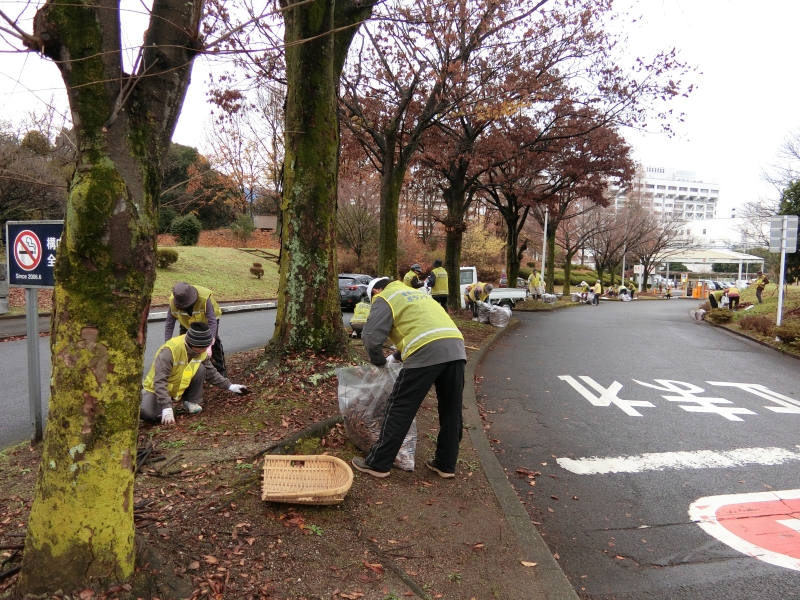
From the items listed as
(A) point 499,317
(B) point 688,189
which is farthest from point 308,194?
(B) point 688,189

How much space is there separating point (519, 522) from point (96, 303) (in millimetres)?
2941

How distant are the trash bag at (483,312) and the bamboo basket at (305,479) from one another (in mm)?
12466

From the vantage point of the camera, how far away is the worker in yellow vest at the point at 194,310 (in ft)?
18.3

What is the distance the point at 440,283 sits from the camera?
14.3 metres

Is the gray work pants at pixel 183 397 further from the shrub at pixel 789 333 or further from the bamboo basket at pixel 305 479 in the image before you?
the shrub at pixel 789 333

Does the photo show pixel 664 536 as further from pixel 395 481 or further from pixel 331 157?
pixel 331 157

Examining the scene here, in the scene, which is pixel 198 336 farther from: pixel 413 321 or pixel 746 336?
pixel 746 336

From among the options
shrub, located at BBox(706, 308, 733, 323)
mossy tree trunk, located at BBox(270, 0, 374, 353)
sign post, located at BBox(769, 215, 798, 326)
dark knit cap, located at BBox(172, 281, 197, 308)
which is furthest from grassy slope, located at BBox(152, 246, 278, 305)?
sign post, located at BBox(769, 215, 798, 326)

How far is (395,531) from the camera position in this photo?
3316 mm

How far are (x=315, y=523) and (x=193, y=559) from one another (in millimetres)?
762

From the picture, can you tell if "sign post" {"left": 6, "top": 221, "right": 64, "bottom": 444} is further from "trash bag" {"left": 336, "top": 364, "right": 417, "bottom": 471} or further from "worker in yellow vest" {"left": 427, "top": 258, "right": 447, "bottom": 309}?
"worker in yellow vest" {"left": 427, "top": 258, "right": 447, "bottom": 309}

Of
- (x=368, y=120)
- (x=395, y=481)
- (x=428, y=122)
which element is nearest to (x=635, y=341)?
(x=428, y=122)

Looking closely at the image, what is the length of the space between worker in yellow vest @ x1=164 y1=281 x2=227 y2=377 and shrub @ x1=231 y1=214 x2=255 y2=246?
32.5 m

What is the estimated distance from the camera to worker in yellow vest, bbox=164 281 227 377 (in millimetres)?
5574
